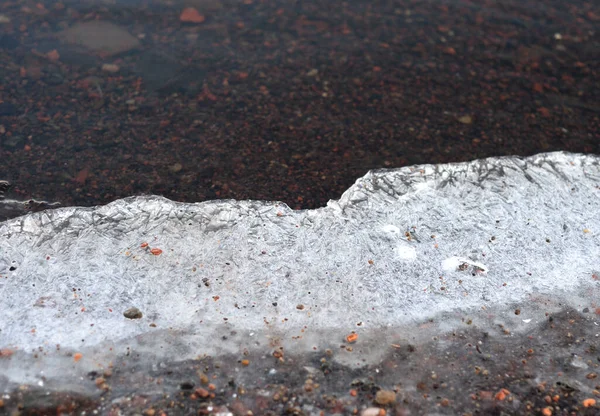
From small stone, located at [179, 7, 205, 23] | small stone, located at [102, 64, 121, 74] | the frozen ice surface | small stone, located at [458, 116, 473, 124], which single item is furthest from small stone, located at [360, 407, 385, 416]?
small stone, located at [179, 7, 205, 23]

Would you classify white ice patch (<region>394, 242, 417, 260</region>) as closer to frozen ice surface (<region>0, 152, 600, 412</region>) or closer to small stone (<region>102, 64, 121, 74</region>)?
frozen ice surface (<region>0, 152, 600, 412</region>)

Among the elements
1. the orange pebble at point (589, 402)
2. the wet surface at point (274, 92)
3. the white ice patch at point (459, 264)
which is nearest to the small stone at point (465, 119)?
the wet surface at point (274, 92)

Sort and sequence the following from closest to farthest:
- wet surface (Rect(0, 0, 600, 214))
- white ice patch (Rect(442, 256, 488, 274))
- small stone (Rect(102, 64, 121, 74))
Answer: white ice patch (Rect(442, 256, 488, 274)), wet surface (Rect(0, 0, 600, 214)), small stone (Rect(102, 64, 121, 74))

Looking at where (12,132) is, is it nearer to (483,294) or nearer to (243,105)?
(243,105)

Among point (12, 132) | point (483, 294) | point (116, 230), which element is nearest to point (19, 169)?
point (12, 132)

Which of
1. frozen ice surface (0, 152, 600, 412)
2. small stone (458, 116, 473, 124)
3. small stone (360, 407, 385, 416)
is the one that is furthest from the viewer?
small stone (458, 116, 473, 124)

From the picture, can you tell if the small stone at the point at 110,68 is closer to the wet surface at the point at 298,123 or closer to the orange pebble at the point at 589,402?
the wet surface at the point at 298,123

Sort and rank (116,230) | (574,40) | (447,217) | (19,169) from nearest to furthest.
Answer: (116,230), (447,217), (19,169), (574,40)
